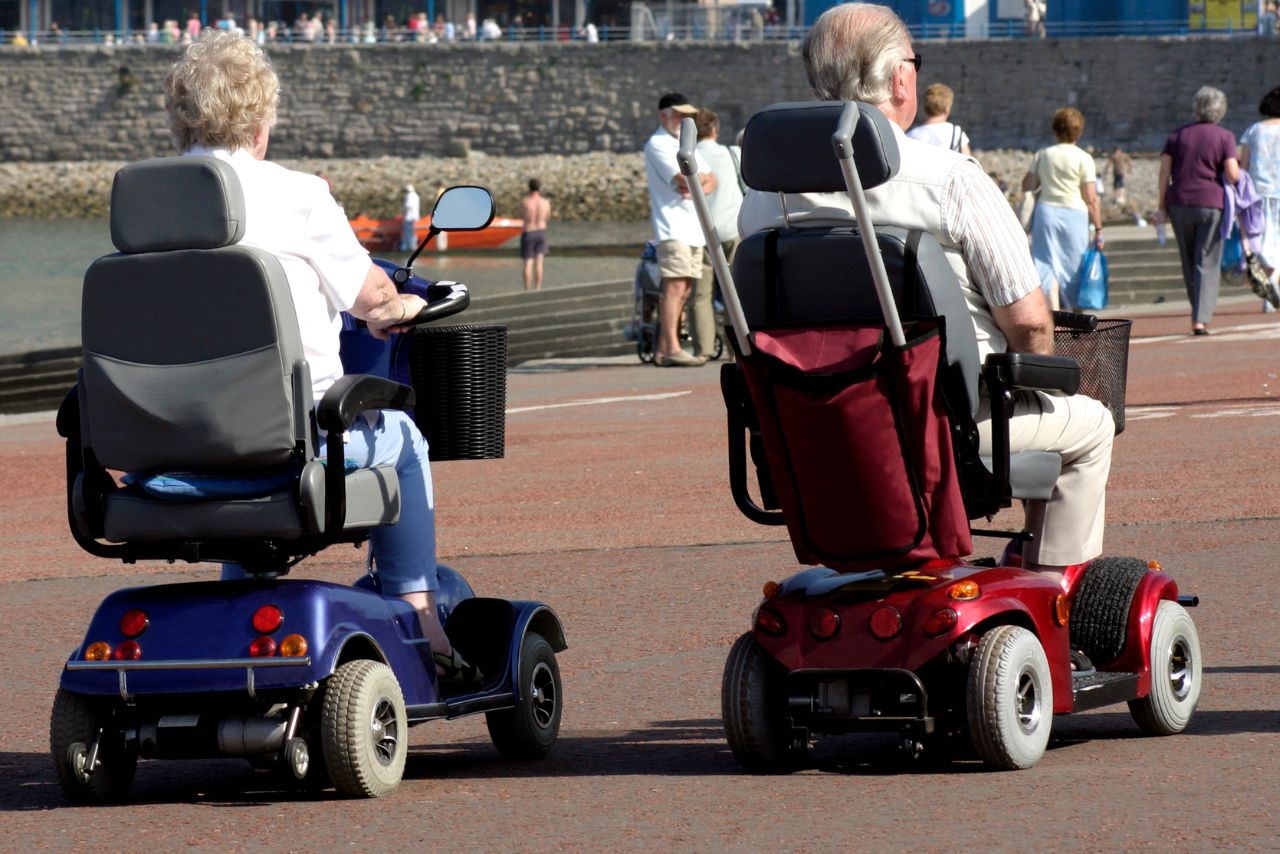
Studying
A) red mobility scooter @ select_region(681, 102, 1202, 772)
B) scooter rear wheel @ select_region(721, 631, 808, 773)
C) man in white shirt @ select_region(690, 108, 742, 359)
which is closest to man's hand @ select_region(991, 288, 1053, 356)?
red mobility scooter @ select_region(681, 102, 1202, 772)

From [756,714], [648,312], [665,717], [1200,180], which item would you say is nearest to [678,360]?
[648,312]

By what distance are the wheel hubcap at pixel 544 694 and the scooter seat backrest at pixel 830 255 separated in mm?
1039

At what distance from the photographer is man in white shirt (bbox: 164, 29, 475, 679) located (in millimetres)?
4875

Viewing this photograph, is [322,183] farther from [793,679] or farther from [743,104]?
[743,104]

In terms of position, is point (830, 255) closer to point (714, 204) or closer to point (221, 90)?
point (221, 90)

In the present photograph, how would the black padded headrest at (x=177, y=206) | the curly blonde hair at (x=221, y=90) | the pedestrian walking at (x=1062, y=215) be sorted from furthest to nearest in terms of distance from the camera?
the pedestrian walking at (x=1062, y=215), the curly blonde hair at (x=221, y=90), the black padded headrest at (x=177, y=206)

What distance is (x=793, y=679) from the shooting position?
4.95 meters

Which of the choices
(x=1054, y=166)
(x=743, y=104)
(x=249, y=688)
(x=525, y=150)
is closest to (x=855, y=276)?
(x=249, y=688)

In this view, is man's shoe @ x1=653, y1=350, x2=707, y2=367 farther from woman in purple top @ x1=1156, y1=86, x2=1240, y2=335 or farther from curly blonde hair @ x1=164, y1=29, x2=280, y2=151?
curly blonde hair @ x1=164, y1=29, x2=280, y2=151

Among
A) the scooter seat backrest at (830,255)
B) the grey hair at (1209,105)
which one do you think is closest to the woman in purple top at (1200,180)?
the grey hair at (1209,105)

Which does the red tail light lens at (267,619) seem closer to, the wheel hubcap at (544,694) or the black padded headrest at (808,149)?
the wheel hubcap at (544,694)

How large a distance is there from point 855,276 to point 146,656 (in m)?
1.72

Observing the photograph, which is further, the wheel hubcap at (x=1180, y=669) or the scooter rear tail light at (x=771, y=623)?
the wheel hubcap at (x=1180, y=669)

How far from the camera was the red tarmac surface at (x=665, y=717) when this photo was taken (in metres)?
4.44
